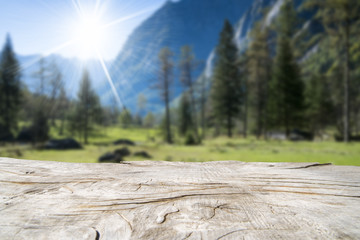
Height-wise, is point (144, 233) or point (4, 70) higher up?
point (4, 70)

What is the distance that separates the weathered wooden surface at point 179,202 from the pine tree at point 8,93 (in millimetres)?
27016

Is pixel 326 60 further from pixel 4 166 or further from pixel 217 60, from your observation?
pixel 4 166

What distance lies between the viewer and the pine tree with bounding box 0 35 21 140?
71.3ft

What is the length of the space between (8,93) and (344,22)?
3155 cm

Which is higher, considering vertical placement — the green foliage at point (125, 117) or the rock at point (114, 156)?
the green foliage at point (125, 117)

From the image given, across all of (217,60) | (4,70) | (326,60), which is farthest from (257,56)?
(326,60)

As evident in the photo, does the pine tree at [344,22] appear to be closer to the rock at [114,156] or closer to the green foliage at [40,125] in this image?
the rock at [114,156]

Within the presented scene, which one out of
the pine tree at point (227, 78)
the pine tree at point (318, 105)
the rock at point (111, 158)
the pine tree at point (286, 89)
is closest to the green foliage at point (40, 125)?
the rock at point (111, 158)

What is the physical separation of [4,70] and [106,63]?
64.2 ft

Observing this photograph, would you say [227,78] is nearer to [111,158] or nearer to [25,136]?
[111,158]

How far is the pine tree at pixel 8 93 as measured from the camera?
21.7 metres

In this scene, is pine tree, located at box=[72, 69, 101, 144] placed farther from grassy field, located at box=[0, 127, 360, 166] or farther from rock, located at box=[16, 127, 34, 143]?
grassy field, located at box=[0, 127, 360, 166]

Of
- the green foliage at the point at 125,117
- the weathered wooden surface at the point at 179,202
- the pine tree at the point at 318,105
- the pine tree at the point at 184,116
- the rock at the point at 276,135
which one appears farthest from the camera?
the pine tree at the point at 184,116

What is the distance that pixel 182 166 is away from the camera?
160 cm
